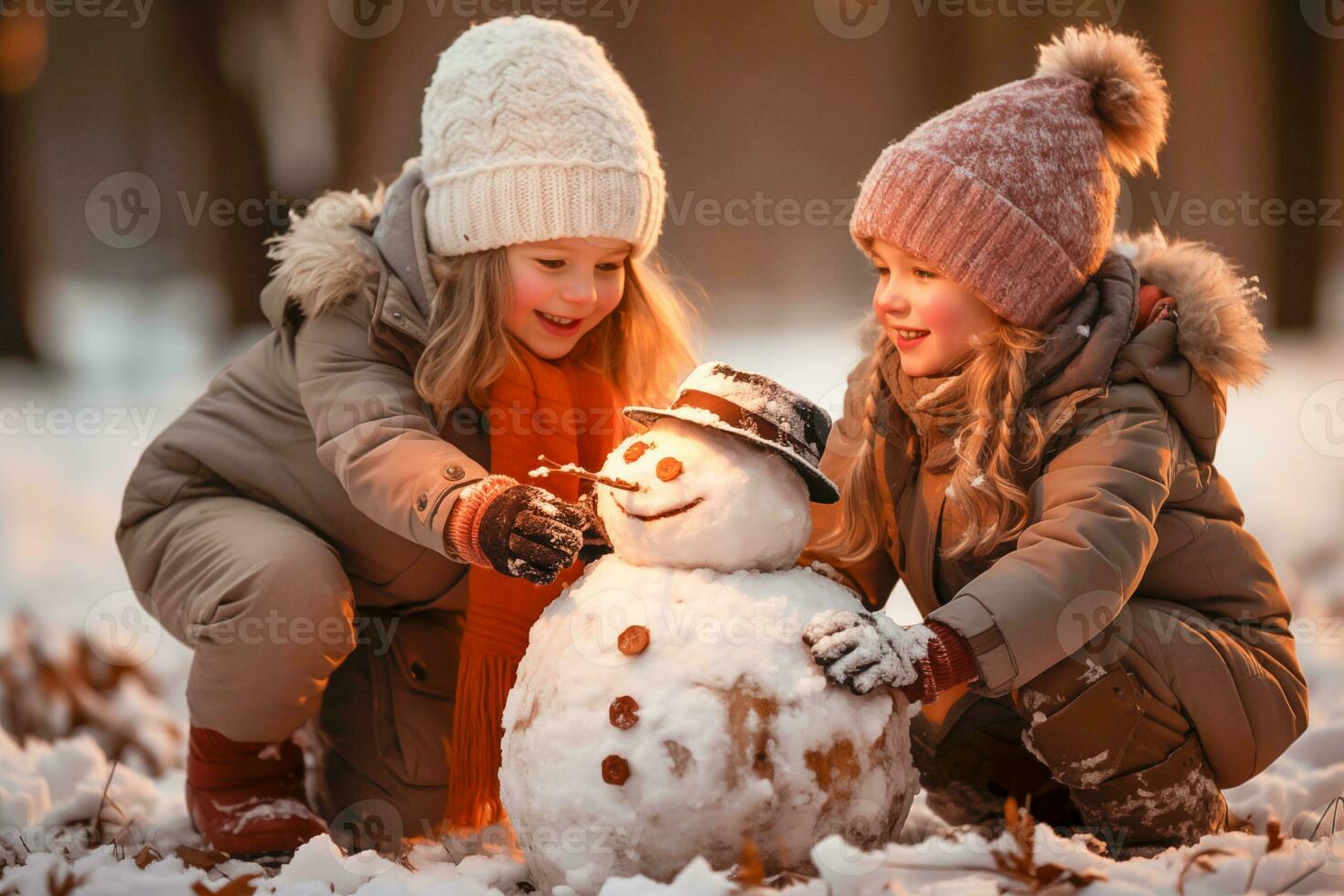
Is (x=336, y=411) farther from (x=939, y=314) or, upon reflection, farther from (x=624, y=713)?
(x=939, y=314)

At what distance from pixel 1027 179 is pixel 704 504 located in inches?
28.8

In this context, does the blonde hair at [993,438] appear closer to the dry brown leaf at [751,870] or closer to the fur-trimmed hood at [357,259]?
the dry brown leaf at [751,870]

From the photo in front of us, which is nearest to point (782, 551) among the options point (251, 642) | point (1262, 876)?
point (1262, 876)

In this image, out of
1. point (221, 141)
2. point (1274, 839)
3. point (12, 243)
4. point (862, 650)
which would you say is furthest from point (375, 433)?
point (12, 243)

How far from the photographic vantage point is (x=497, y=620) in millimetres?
1773

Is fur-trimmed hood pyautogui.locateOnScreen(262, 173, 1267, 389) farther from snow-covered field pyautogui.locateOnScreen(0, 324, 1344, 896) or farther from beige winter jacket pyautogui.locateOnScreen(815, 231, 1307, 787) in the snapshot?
snow-covered field pyautogui.locateOnScreen(0, 324, 1344, 896)

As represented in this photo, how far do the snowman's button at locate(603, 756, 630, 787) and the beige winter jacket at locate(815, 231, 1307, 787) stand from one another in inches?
18.8

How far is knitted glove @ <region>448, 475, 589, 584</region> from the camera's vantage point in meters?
1.46

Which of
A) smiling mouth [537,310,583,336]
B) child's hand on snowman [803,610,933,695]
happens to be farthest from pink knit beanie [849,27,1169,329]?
child's hand on snowman [803,610,933,695]

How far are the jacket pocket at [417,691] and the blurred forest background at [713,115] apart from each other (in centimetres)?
134

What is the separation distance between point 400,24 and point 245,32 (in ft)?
1.61

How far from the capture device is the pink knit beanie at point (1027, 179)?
1.72 metres

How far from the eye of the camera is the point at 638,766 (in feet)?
4.33

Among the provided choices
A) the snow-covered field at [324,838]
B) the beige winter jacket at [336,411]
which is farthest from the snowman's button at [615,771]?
the beige winter jacket at [336,411]
